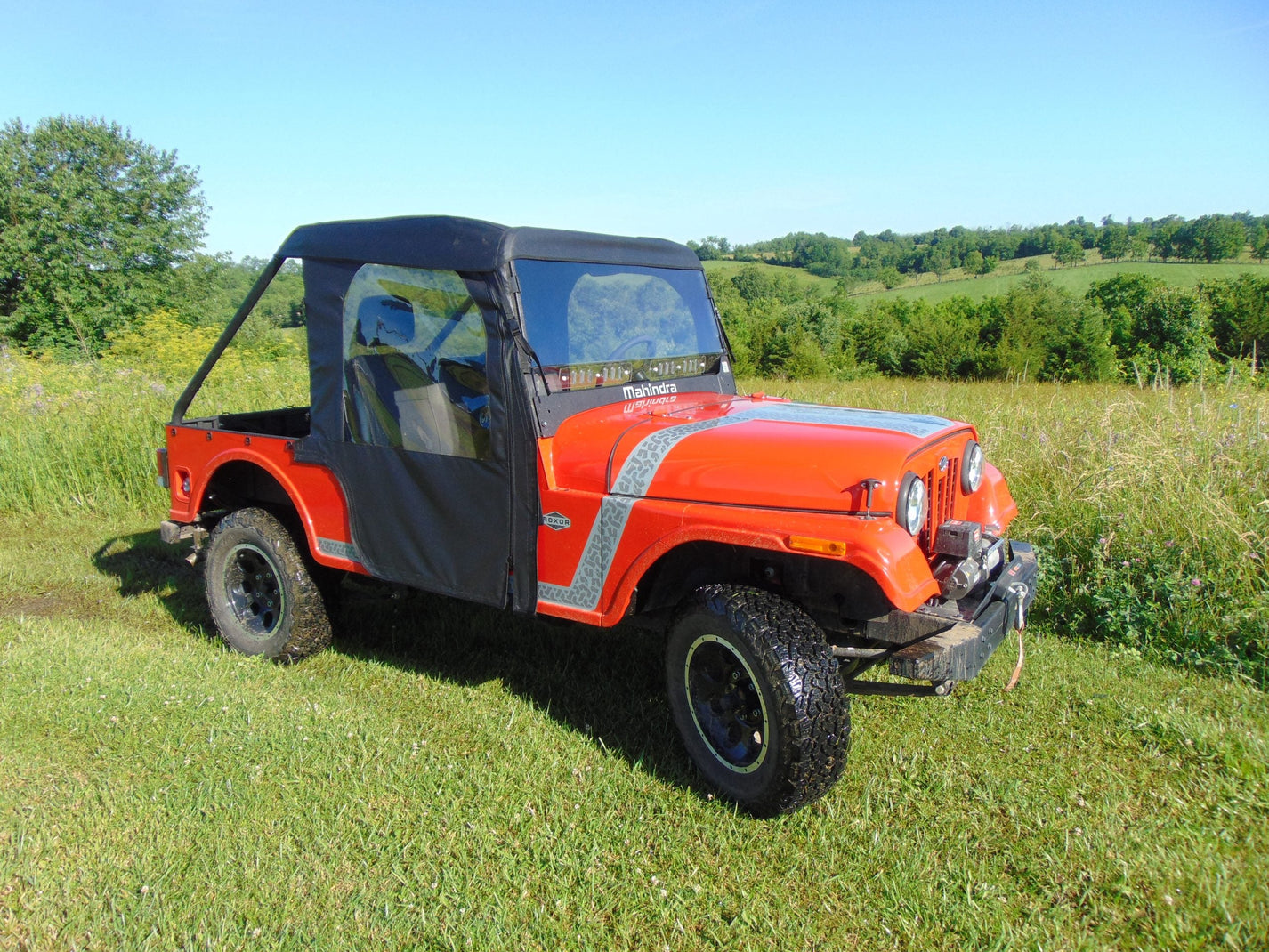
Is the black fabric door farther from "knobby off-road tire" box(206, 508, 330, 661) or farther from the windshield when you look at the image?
"knobby off-road tire" box(206, 508, 330, 661)

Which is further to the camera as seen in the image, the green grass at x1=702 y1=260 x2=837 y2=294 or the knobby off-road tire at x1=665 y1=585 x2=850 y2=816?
the green grass at x1=702 y1=260 x2=837 y2=294

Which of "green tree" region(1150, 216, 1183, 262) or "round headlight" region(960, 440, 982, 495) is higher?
"green tree" region(1150, 216, 1183, 262)

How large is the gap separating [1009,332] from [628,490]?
22672mm

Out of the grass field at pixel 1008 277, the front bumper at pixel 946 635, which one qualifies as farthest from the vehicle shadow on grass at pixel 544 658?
the grass field at pixel 1008 277

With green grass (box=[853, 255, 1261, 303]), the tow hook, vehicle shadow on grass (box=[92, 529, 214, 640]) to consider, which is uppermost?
green grass (box=[853, 255, 1261, 303])

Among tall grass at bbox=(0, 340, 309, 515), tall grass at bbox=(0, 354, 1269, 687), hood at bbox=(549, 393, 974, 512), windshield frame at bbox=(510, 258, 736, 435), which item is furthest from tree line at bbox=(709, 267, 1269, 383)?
hood at bbox=(549, 393, 974, 512)

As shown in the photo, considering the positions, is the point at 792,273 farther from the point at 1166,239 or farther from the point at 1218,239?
the point at 1218,239

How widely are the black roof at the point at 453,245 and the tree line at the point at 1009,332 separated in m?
14.6

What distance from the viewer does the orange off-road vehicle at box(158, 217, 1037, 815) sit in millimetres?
A: 2971

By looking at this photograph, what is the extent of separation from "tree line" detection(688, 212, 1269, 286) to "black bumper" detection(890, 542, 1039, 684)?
36123 millimetres

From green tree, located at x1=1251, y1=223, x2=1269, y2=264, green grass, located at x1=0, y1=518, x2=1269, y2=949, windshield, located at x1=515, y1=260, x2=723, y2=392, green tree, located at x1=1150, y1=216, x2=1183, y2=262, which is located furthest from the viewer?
green tree, located at x1=1150, y1=216, x2=1183, y2=262

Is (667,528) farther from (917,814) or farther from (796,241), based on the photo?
(796,241)

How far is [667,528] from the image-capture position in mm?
3158

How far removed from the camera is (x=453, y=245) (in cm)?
365
